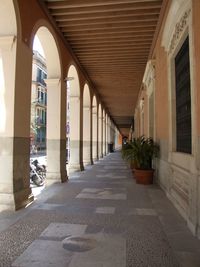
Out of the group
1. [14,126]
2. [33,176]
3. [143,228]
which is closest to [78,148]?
[33,176]

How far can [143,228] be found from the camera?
9.58ft

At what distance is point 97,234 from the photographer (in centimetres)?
271

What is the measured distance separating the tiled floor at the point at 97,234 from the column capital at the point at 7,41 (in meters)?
2.45

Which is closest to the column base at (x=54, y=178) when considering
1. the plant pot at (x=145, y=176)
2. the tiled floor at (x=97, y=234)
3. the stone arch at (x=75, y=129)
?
the tiled floor at (x=97, y=234)

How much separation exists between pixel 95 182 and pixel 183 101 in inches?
125

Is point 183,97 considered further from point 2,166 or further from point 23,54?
point 2,166

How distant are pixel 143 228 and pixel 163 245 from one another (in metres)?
0.48

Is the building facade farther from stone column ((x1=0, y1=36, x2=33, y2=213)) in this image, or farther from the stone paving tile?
stone column ((x1=0, y1=36, x2=33, y2=213))

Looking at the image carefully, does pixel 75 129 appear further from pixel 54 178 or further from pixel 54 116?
pixel 54 178

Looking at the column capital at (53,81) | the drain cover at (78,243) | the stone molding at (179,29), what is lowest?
the drain cover at (78,243)

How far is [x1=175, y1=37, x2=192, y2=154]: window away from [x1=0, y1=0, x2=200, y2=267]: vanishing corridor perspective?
15mm

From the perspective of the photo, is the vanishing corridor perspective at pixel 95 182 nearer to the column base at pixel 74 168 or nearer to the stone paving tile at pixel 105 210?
the stone paving tile at pixel 105 210

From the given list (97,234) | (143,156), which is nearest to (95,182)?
(143,156)

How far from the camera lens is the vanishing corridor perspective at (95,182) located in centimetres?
241
